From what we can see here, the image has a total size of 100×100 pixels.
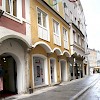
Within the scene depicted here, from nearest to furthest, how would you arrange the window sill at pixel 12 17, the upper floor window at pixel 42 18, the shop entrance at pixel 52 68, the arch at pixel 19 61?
1. the window sill at pixel 12 17
2. the arch at pixel 19 61
3. the upper floor window at pixel 42 18
4. the shop entrance at pixel 52 68

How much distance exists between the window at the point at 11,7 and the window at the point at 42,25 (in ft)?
12.8

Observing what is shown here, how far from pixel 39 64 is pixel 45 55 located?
1199mm

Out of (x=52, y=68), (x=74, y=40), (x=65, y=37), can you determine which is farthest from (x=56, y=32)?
(x=74, y=40)

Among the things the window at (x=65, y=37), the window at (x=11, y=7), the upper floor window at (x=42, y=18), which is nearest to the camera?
the window at (x=11, y=7)

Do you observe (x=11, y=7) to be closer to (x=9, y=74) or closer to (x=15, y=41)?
(x=15, y=41)

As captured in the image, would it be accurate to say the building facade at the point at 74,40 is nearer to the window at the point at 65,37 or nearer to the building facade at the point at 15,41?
the window at the point at 65,37

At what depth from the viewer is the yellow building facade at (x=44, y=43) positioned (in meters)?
17.5

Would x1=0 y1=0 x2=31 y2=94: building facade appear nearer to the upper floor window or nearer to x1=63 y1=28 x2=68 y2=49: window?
the upper floor window

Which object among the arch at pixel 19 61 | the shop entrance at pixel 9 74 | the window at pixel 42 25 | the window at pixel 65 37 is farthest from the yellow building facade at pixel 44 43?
the window at pixel 65 37

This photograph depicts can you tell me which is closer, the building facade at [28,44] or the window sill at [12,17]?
the window sill at [12,17]

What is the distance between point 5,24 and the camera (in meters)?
13.1

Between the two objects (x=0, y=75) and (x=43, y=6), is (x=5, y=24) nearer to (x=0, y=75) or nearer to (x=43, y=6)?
(x=0, y=75)

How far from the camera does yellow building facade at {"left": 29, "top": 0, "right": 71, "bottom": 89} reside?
57.4 ft

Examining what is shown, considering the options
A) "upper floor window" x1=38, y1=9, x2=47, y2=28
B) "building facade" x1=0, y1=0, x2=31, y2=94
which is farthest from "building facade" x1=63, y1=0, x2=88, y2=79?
"building facade" x1=0, y1=0, x2=31, y2=94
